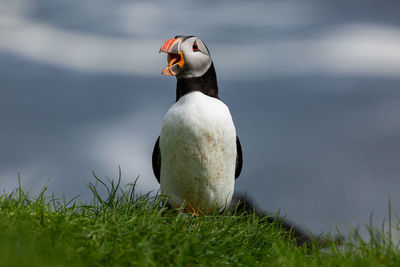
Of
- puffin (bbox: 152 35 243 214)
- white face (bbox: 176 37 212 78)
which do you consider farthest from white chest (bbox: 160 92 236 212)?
white face (bbox: 176 37 212 78)

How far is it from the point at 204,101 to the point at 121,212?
1.18 meters

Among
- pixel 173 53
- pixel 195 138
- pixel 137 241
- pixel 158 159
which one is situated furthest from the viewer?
pixel 158 159

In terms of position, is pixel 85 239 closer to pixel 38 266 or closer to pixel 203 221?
pixel 38 266

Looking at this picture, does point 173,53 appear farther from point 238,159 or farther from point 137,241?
point 137,241

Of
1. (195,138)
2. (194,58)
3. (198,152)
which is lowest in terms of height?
(198,152)

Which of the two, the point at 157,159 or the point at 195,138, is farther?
the point at 157,159

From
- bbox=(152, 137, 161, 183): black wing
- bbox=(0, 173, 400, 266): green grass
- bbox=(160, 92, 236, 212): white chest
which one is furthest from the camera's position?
bbox=(152, 137, 161, 183): black wing

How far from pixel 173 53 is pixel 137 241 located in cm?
180

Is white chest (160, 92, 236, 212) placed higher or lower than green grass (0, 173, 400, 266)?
higher

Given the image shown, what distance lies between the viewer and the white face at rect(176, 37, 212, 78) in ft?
13.5

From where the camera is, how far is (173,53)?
4.14m

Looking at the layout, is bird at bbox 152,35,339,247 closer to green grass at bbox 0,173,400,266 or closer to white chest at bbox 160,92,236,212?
white chest at bbox 160,92,236,212

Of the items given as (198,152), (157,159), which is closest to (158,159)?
(157,159)

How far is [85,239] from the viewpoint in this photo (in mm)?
3082
